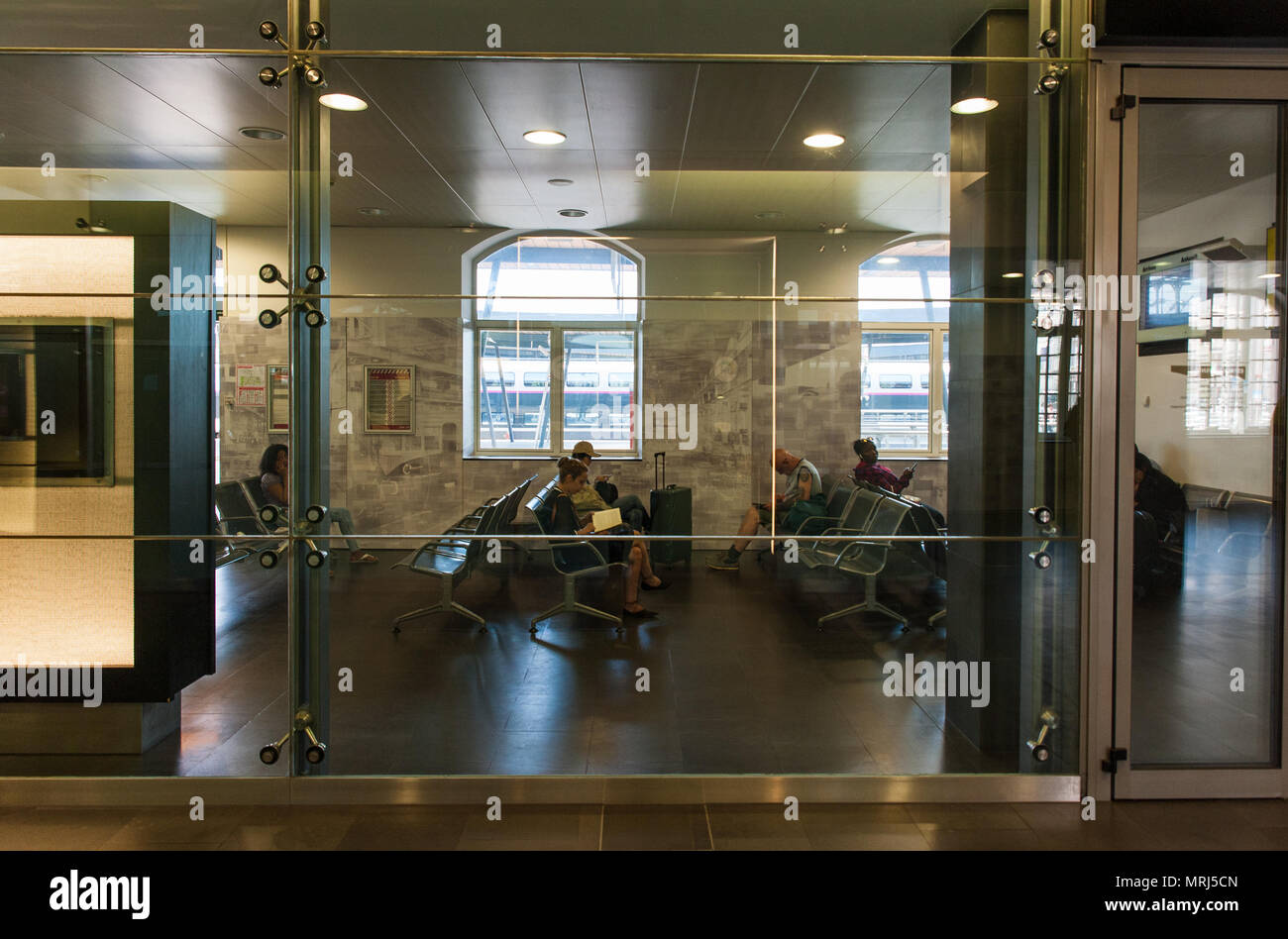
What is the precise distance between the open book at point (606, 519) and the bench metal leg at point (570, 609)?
25 cm

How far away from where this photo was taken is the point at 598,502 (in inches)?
135

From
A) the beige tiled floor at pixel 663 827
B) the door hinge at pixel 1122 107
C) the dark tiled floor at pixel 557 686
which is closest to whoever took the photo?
the beige tiled floor at pixel 663 827

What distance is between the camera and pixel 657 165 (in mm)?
3320

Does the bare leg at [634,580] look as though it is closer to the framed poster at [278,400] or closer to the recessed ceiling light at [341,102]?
the framed poster at [278,400]

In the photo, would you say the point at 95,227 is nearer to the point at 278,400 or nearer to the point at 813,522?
the point at 278,400

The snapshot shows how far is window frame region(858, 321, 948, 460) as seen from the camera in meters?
3.42

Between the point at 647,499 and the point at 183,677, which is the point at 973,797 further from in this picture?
the point at 183,677

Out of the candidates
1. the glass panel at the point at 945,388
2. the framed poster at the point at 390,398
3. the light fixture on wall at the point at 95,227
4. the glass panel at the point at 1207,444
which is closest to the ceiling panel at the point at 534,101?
the framed poster at the point at 390,398

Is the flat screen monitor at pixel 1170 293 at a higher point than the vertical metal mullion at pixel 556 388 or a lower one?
higher

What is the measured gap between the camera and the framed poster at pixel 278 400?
3.32 metres
